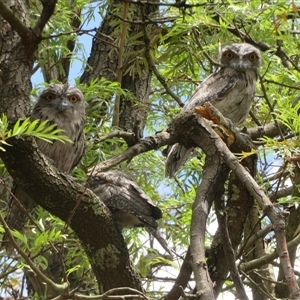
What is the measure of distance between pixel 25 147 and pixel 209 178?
0.99 metres

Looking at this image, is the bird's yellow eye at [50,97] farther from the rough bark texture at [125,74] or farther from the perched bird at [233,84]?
the perched bird at [233,84]

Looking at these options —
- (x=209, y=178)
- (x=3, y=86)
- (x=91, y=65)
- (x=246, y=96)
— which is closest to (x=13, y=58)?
(x=3, y=86)

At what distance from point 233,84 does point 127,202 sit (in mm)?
1966

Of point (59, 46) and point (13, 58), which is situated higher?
point (59, 46)

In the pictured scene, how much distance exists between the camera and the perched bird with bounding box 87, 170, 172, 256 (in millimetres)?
3885

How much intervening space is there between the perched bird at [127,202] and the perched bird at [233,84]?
1.09 metres

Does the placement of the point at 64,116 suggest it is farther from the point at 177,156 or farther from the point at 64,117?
the point at 177,156

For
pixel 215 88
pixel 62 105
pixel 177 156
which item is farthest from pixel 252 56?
pixel 62 105

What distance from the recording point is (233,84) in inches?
215

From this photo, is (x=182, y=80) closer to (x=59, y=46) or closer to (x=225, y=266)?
(x=59, y=46)

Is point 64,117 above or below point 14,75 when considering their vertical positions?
above

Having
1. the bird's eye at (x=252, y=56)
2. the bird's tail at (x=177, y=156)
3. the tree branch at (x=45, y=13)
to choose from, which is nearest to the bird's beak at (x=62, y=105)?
the bird's tail at (x=177, y=156)

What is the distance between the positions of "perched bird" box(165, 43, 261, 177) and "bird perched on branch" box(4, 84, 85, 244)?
0.80m

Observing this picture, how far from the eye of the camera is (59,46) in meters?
5.28
